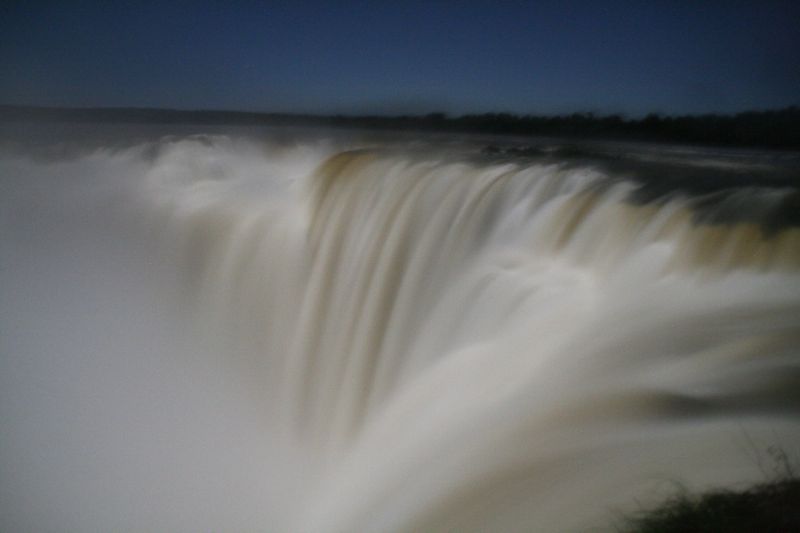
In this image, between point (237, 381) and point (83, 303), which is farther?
point (83, 303)

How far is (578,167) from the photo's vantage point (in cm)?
382

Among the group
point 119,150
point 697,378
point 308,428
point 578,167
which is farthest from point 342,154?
point 697,378

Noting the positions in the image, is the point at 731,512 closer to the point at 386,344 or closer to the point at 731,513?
the point at 731,513

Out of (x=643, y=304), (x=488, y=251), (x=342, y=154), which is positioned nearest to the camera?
(x=643, y=304)

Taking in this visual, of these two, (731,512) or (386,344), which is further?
(386,344)

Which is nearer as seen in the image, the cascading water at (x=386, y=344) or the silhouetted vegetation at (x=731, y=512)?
the silhouetted vegetation at (x=731, y=512)

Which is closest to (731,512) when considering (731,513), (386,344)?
(731,513)

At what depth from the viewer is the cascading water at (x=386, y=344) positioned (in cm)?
177

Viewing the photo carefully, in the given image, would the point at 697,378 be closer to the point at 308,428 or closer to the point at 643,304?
the point at 643,304

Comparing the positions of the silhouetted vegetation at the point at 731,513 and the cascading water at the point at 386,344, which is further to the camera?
the cascading water at the point at 386,344

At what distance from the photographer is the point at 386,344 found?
10.9 feet

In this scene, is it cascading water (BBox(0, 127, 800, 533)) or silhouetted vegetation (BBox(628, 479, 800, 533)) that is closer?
silhouetted vegetation (BBox(628, 479, 800, 533))

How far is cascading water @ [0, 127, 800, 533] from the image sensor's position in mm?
1766

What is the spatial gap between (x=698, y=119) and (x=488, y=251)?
7.05 feet
